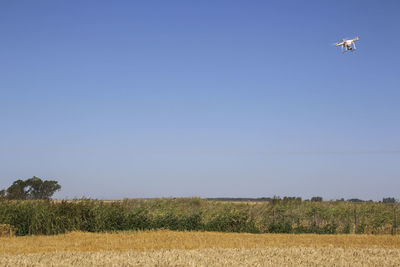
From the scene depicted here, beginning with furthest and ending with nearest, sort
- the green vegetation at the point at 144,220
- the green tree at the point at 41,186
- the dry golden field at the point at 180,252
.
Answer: the green tree at the point at 41,186
the green vegetation at the point at 144,220
the dry golden field at the point at 180,252

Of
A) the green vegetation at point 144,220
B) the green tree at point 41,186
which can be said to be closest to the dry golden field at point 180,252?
the green vegetation at point 144,220

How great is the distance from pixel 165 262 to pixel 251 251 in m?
4.39

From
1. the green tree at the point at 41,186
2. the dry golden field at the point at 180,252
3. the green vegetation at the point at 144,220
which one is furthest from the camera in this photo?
the green tree at the point at 41,186

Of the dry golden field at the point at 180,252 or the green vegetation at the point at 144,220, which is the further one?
the green vegetation at the point at 144,220

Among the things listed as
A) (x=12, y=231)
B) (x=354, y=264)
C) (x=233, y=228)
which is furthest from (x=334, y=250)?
(x=12, y=231)

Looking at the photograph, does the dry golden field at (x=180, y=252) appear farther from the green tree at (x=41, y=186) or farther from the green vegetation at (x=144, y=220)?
the green tree at (x=41, y=186)

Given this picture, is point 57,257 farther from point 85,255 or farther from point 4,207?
point 4,207

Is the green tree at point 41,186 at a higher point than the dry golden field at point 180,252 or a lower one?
higher

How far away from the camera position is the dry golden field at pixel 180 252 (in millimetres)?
15461

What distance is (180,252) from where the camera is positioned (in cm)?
1775

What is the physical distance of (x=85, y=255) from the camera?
1650 centimetres

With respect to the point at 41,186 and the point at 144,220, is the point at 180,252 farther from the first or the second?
the point at 41,186

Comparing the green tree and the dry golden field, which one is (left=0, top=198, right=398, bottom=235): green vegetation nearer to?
the dry golden field

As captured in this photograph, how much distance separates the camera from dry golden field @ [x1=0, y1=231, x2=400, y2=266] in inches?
609
